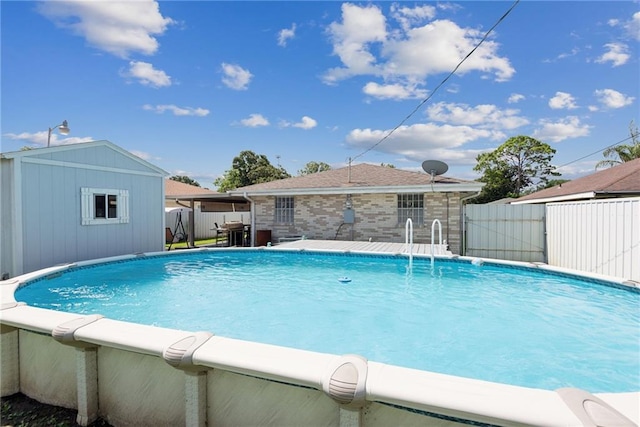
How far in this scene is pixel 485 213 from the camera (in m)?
11.9

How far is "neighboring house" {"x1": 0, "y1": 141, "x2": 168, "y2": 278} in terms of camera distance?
8.00 m

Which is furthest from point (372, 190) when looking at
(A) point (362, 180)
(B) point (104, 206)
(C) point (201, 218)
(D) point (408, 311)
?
(C) point (201, 218)

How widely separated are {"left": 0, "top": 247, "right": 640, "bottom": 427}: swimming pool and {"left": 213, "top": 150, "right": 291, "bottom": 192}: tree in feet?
114

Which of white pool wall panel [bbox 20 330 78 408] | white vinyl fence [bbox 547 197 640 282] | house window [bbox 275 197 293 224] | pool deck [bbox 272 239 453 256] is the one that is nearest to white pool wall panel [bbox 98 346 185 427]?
white pool wall panel [bbox 20 330 78 408]

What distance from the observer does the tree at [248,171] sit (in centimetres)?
4144

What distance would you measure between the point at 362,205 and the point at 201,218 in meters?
12.4

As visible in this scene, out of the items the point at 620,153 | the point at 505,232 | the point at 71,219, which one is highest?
the point at 620,153

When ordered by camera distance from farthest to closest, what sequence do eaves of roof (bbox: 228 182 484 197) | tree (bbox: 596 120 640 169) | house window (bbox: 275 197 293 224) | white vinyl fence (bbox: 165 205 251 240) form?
tree (bbox: 596 120 640 169), white vinyl fence (bbox: 165 205 251 240), house window (bbox: 275 197 293 224), eaves of roof (bbox: 228 182 484 197)

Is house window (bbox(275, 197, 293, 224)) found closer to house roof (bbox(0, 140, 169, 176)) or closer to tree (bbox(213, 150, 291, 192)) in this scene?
house roof (bbox(0, 140, 169, 176))

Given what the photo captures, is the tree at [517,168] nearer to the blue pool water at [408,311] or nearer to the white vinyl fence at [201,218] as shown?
the white vinyl fence at [201,218]

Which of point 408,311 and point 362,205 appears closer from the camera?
point 408,311

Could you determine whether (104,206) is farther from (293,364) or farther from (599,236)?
(599,236)

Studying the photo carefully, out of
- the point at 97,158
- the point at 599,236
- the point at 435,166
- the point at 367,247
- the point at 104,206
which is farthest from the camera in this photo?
the point at 435,166

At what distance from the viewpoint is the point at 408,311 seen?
6.34m
